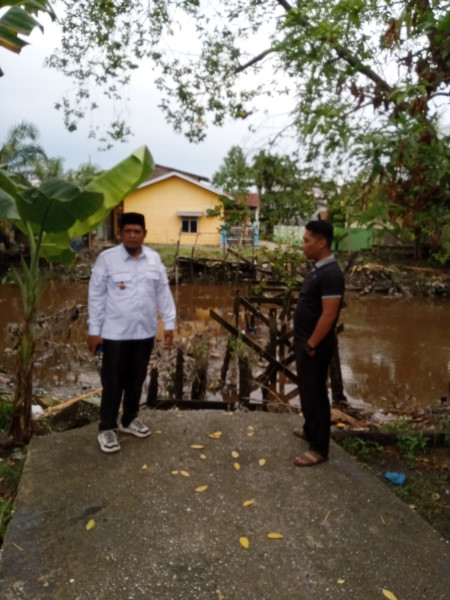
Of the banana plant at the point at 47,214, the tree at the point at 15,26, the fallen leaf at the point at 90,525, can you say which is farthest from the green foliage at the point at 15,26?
the fallen leaf at the point at 90,525

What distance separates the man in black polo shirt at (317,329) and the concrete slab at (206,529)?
276 millimetres

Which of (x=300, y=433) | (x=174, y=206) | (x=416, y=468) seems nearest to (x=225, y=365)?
(x=416, y=468)

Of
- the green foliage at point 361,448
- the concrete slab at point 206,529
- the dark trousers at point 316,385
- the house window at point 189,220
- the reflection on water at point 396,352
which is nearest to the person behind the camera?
the concrete slab at point 206,529

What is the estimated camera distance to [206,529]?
10.4 feet

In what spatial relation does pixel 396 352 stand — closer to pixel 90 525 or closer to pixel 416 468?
pixel 416 468

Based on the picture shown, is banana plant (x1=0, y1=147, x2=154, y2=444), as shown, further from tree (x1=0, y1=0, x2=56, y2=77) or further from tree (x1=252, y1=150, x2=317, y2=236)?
tree (x1=252, y1=150, x2=317, y2=236)

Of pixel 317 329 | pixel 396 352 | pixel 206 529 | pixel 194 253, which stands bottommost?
pixel 396 352

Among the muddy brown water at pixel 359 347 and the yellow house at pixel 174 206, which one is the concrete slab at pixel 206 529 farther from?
the yellow house at pixel 174 206

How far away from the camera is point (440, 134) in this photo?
430 cm

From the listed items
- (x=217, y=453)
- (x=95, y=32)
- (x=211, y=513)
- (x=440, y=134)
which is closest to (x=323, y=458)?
(x=217, y=453)

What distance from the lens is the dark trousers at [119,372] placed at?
399cm

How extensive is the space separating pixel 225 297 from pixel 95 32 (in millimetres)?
14616

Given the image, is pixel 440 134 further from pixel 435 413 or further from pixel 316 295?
pixel 435 413

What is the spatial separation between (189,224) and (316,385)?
3032cm
